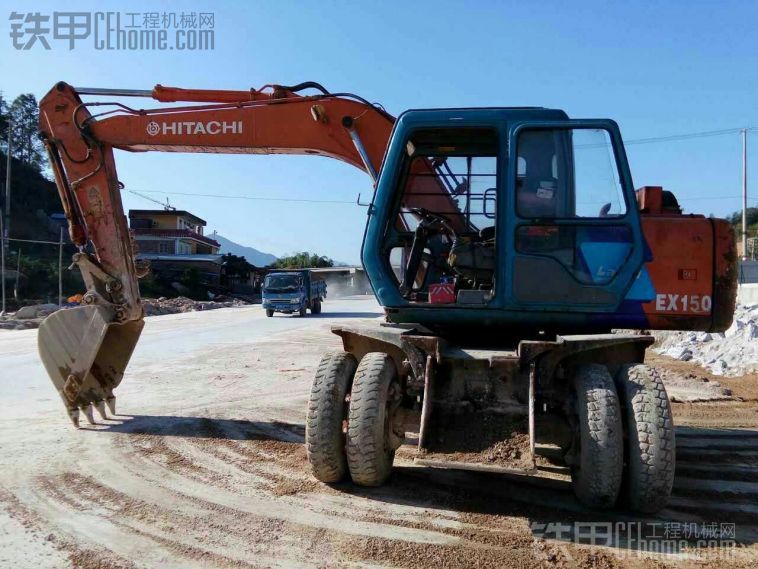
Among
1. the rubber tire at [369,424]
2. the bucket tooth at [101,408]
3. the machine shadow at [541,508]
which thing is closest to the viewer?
the machine shadow at [541,508]

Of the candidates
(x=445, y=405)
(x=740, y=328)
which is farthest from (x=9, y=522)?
(x=740, y=328)

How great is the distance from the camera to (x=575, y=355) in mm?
5246

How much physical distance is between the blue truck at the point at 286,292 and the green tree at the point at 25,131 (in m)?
43.0

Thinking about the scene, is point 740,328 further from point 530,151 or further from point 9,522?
point 9,522

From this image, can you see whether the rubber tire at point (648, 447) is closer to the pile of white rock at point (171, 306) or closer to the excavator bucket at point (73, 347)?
the excavator bucket at point (73, 347)

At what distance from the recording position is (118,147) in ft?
24.9

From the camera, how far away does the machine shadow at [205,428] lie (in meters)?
7.15

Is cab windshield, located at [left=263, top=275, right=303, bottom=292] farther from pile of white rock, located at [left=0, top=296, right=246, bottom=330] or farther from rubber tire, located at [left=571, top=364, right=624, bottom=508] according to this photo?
rubber tire, located at [left=571, top=364, right=624, bottom=508]

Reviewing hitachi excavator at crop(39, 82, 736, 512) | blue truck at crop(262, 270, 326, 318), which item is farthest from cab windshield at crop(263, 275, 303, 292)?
hitachi excavator at crop(39, 82, 736, 512)

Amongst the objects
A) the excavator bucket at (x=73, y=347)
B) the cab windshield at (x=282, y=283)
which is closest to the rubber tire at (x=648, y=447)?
→ the excavator bucket at (x=73, y=347)

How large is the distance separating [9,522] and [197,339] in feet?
44.9

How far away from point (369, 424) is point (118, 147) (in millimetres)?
4773

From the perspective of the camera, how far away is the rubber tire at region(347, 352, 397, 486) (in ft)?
16.4

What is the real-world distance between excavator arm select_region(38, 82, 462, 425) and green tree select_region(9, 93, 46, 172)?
62.0 metres
